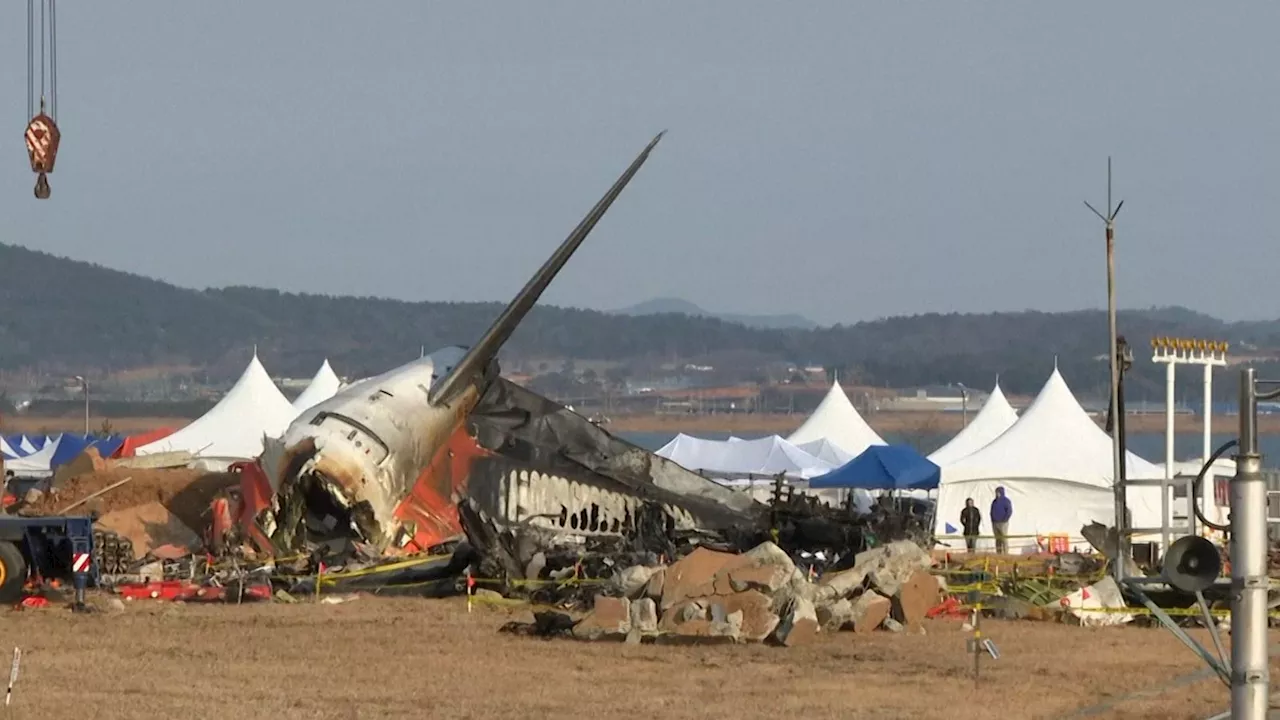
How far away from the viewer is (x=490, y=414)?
32.7 meters

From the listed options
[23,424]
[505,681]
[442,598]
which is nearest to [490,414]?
[442,598]

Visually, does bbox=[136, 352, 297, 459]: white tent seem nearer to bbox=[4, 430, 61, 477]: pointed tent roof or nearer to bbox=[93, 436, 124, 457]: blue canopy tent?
bbox=[93, 436, 124, 457]: blue canopy tent

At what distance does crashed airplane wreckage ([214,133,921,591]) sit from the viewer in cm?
2802

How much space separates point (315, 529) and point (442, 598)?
11.4 ft

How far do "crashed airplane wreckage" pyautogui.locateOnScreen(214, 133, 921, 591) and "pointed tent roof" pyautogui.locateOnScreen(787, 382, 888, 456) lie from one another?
67.0ft

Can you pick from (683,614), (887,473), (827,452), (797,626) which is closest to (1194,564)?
(797,626)

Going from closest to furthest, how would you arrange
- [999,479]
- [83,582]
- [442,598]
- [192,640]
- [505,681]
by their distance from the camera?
[505,681], [192,640], [83,582], [442,598], [999,479]

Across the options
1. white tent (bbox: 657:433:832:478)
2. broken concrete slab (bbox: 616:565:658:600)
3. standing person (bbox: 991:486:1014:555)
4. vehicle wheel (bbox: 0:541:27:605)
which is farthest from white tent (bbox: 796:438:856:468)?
vehicle wheel (bbox: 0:541:27:605)

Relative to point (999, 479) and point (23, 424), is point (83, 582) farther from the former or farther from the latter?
point (23, 424)

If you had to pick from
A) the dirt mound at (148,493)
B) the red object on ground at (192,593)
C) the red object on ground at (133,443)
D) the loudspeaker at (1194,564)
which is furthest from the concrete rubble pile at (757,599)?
the red object on ground at (133,443)

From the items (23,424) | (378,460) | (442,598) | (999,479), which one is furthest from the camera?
(23,424)

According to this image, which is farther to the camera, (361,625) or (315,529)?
(315,529)

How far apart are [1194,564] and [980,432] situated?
39790mm

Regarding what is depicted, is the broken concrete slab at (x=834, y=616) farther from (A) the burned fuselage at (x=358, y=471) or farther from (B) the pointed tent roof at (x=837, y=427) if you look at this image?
(B) the pointed tent roof at (x=837, y=427)
